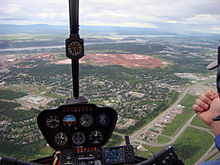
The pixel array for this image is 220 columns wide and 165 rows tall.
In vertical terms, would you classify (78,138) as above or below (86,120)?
below

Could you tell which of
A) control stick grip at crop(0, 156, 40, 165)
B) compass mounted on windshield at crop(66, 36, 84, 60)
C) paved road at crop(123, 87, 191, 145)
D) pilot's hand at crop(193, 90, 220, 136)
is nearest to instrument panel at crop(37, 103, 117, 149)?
control stick grip at crop(0, 156, 40, 165)

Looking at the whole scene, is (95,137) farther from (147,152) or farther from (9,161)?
(147,152)

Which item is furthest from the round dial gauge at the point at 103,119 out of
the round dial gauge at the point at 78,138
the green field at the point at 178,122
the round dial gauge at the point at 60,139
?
the green field at the point at 178,122

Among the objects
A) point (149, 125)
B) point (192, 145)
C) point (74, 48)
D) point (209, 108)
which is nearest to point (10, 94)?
point (149, 125)

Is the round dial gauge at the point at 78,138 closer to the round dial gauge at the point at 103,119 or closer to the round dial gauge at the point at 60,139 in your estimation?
the round dial gauge at the point at 60,139

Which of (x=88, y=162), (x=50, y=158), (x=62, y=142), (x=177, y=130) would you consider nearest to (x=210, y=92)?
(x=88, y=162)

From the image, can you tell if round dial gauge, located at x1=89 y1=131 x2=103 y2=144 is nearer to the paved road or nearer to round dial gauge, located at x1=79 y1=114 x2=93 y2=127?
round dial gauge, located at x1=79 y1=114 x2=93 y2=127

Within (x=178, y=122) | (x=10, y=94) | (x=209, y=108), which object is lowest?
(x=178, y=122)
